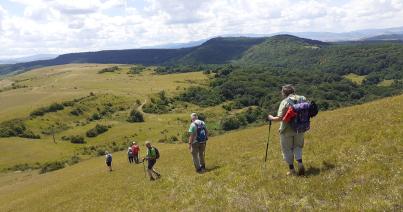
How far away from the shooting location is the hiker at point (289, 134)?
1641 centimetres

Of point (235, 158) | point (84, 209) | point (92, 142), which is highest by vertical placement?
point (235, 158)

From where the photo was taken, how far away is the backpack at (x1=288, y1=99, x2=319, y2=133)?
16.1 metres

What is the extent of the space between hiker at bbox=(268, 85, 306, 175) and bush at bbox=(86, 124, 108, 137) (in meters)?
166

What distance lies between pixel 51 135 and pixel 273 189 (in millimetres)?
175381

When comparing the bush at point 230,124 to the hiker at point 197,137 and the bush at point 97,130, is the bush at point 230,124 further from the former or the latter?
the hiker at point 197,137

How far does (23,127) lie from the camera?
182000mm

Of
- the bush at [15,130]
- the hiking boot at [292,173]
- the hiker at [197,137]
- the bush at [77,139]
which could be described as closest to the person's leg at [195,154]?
the hiker at [197,137]

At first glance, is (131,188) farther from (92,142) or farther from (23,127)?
(23,127)

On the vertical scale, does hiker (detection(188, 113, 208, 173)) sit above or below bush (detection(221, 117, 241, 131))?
above

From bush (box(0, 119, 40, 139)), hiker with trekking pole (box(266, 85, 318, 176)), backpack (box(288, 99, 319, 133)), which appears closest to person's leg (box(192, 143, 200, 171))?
hiker with trekking pole (box(266, 85, 318, 176))

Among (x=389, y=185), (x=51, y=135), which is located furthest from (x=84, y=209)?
(x=51, y=135)

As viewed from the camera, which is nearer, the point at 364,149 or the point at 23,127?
the point at 364,149

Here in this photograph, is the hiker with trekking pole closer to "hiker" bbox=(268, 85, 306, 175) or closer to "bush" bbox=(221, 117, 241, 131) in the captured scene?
"hiker" bbox=(268, 85, 306, 175)

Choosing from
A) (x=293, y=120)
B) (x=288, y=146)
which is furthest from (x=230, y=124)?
(x=293, y=120)
